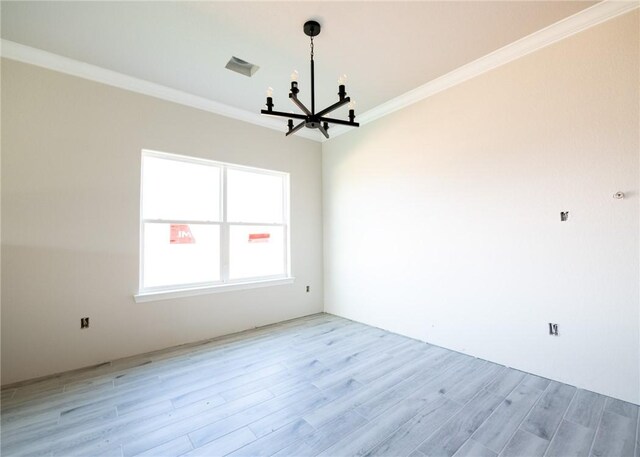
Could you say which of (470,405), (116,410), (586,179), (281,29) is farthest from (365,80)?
(116,410)

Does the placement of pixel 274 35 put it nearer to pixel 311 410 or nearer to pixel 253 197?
pixel 253 197

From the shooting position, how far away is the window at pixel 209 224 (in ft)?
10.8

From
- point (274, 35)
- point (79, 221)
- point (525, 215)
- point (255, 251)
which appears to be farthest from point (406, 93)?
point (79, 221)

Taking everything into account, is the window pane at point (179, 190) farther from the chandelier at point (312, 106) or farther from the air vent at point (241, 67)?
the chandelier at point (312, 106)

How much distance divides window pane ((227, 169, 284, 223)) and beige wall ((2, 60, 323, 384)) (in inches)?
23.2

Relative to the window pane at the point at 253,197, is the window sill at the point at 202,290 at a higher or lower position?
lower

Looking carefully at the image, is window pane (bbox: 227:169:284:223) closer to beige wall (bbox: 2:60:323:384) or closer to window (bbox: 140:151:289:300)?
window (bbox: 140:151:289:300)

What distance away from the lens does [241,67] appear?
2.92 meters

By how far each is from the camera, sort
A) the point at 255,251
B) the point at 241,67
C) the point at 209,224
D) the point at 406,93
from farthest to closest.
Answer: the point at 255,251
the point at 209,224
the point at 406,93
the point at 241,67

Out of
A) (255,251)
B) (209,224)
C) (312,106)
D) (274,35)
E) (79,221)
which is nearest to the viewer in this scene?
(312,106)

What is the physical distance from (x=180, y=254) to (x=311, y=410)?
246 cm

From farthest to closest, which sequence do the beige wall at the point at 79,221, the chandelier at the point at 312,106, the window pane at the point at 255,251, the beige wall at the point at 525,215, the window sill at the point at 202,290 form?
the window pane at the point at 255,251
the window sill at the point at 202,290
the beige wall at the point at 79,221
the beige wall at the point at 525,215
the chandelier at the point at 312,106

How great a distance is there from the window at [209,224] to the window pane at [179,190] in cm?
A: 1

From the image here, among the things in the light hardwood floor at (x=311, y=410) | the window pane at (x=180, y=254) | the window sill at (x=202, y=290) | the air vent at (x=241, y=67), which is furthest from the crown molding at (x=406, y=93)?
the light hardwood floor at (x=311, y=410)
